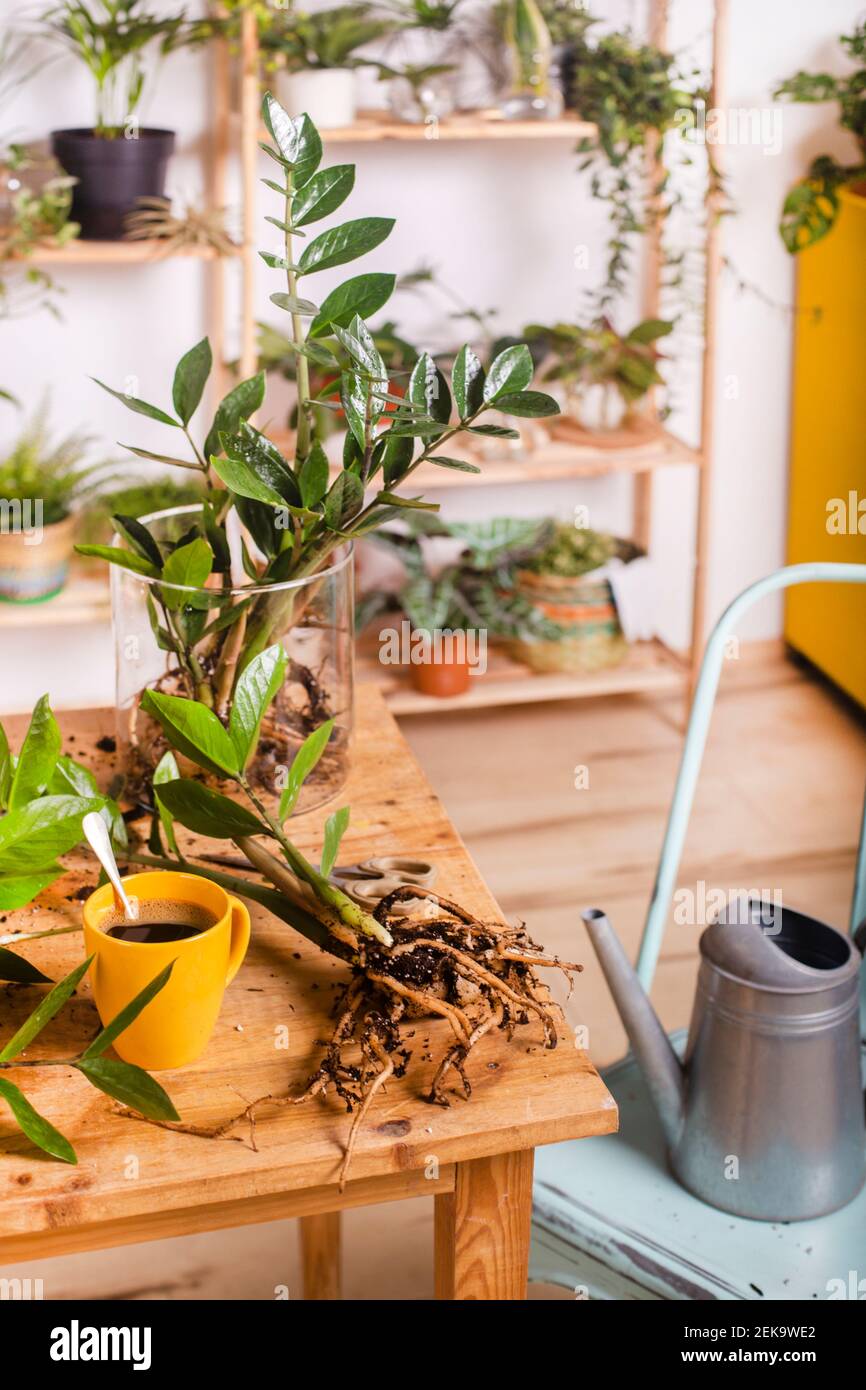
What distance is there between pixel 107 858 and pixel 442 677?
84.3 inches

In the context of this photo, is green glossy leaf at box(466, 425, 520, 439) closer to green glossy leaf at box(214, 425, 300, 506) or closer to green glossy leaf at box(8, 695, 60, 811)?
green glossy leaf at box(214, 425, 300, 506)

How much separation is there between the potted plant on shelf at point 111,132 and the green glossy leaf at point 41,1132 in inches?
83.4

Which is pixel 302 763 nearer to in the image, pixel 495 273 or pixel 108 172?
pixel 108 172

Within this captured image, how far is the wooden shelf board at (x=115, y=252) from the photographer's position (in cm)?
261

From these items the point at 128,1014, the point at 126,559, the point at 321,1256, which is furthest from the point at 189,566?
the point at 321,1256

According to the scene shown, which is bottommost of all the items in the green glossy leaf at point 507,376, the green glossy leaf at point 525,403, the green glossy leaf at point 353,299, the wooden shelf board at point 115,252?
the green glossy leaf at point 525,403

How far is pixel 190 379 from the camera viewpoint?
3.90 ft

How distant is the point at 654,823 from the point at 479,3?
1.62 metres

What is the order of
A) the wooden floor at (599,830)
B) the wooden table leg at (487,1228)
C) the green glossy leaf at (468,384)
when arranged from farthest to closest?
the wooden floor at (599,830)
the green glossy leaf at (468,384)
the wooden table leg at (487,1228)

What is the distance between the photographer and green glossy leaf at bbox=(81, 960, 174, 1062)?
0.87 meters

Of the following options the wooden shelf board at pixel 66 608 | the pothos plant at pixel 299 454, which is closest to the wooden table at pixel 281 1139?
the pothos plant at pixel 299 454

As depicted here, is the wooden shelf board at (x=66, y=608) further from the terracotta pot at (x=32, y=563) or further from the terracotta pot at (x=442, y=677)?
the terracotta pot at (x=442, y=677)

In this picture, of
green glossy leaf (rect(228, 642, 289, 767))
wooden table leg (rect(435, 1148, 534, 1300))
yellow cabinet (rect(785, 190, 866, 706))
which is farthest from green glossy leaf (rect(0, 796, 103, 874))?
yellow cabinet (rect(785, 190, 866, 706))
